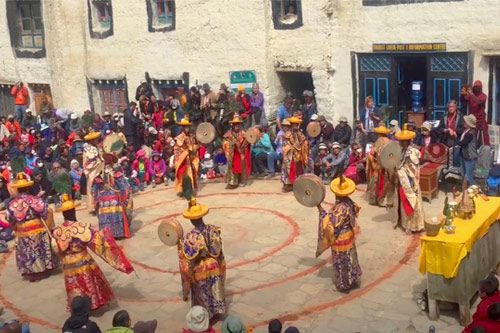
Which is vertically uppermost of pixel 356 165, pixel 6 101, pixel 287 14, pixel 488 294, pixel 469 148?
pixel 287 14

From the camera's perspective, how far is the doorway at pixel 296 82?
17.5 meters

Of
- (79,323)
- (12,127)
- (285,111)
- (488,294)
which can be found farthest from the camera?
(12,127)

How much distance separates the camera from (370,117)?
1489cm

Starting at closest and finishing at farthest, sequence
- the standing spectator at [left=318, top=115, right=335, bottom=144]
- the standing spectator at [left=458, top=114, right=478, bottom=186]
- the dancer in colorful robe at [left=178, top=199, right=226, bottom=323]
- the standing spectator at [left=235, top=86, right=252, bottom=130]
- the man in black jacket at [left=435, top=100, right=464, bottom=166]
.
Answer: the dancer in colorful robe at [left=178, top=199, right=226, bottom=323] < the standing spectator at [left=458, top=114, right=478, bottom=186] < the man in black jacket at [left=435, top=100, right=464, bottom=166] < the standing spectator at [left=318, top=115, right=335, bottom=144] < the standing spectator at [left=235, top=86, right=252, bottom=130]

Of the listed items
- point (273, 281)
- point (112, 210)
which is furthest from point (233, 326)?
point (112, 210)

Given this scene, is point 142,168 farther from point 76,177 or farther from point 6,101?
point 6,101

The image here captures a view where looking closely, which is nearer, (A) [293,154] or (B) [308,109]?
(A) [293,154]

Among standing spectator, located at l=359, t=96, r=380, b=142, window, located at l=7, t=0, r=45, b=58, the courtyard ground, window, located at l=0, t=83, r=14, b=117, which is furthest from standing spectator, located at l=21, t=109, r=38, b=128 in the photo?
standing spectator, located at l=359, t=96, r=380, b=142

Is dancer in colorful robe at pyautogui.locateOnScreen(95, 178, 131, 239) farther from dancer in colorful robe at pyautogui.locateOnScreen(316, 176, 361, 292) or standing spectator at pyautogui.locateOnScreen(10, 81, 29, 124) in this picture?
A: standing spectator at pyautogui.locateOnScreen(10, 81, 29, 124)

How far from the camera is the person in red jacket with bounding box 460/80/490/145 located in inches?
530

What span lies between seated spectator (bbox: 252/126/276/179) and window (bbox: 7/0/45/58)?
10434mm

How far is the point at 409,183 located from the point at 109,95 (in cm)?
1325

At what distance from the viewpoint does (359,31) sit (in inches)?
610

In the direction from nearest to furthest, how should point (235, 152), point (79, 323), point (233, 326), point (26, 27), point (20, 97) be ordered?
1. point (233, 326)
2. point (79, 323)
3. point (235, 152)
4. point (20, 97)
5. point (26, 27)
